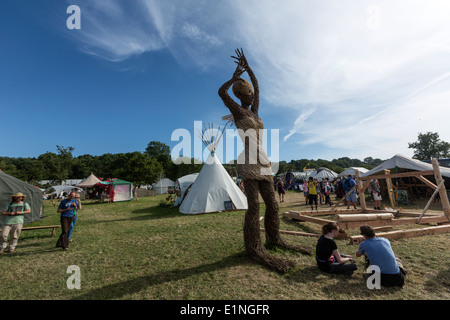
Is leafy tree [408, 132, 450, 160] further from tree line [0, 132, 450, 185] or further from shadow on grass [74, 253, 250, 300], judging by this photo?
shadow on grass [74, 253, 250, 300]

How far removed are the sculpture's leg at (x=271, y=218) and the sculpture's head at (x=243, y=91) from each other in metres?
2.04

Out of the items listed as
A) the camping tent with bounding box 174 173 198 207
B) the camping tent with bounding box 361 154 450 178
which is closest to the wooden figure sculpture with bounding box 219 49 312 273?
the camping tent with bounding box 174 173 198 207

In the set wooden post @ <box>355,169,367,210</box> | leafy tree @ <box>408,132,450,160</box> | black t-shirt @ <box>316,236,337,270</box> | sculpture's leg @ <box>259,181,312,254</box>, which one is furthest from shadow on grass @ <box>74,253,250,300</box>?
leafy tree @ <box>408,132,450,160</box>

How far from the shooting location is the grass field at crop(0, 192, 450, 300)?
2.98 meters

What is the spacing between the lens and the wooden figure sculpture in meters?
3.99

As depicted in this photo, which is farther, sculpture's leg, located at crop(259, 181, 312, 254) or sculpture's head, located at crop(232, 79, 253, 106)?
sculpture's head, located at crop(232, 79, 253, 106)

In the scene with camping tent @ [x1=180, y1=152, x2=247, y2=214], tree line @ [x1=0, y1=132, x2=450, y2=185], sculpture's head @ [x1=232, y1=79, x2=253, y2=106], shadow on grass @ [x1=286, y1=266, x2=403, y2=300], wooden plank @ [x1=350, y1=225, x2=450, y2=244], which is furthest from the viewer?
tree line @ [x1=0, y1=132, x2=450, y2=185]

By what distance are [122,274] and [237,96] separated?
4606mm

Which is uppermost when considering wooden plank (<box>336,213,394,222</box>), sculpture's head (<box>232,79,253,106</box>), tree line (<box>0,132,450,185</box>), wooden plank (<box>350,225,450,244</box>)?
tree line (<box>0,132,450,185</box>)

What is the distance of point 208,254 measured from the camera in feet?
15.4

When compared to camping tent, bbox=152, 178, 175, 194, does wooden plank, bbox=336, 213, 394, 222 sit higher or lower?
lower

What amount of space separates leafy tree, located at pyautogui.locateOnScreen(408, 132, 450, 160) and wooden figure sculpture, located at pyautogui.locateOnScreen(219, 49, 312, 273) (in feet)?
216

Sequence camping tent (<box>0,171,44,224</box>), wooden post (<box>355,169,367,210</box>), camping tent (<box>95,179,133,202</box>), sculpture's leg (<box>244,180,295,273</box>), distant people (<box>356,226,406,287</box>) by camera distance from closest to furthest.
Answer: distant people (<box>356,226,406,287</box>)
sculpture's leg (<box>244,180,295,273</box>)
camping tent (<box>0,171,44,224</box>)
wooden post (<box>355,169,367,210</box>)
camping tent (<box>95,179,133,202</box>)
